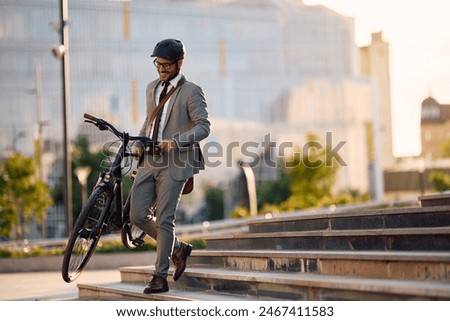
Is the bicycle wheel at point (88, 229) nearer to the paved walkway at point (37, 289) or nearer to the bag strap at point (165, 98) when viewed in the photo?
the bag strap at point (165, 98)

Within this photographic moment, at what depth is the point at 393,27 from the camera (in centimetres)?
939

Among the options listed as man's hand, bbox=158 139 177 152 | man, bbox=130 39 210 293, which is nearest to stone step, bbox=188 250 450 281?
man, bbox=130 39 210 293

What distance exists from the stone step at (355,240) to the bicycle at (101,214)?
110cm

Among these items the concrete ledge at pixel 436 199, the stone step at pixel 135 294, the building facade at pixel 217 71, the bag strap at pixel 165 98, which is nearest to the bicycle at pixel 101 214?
the bag strap at pixel 165 98

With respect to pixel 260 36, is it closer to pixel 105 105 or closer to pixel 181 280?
pixel 105 105

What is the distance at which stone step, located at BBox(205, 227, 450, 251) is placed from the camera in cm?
588

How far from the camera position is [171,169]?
21.2 ft

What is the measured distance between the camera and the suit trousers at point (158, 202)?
6.46 m

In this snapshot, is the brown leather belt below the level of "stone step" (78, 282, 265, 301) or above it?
above

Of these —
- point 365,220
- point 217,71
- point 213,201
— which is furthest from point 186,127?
point 217,71

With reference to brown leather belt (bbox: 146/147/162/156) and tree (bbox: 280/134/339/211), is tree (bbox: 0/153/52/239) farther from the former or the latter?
brown leather belt (bbox: 146/147/162/156)

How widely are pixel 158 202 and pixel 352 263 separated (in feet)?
4.77

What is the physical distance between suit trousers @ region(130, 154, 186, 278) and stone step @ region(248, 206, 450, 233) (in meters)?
1.40

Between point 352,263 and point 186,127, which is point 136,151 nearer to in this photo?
point 186,127
